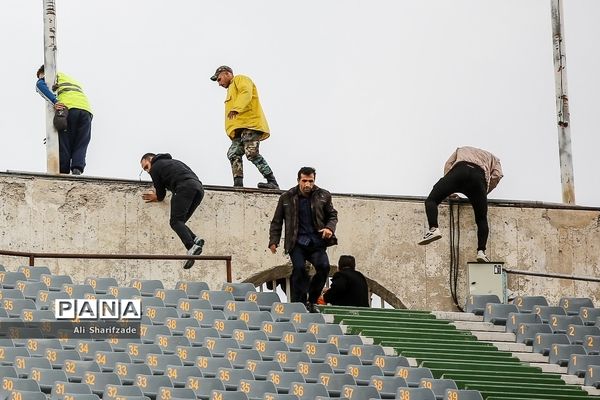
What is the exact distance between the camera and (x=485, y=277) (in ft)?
77.6

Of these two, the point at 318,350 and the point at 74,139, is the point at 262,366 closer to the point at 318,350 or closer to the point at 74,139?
the point at 318,350

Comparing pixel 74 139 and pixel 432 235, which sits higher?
pixel 74 139

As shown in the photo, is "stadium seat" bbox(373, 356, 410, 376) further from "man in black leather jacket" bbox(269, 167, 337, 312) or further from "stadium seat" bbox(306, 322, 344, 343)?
"man in black leather jacket" bbox(269, 167, 337, 312)

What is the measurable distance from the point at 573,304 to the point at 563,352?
1.95m

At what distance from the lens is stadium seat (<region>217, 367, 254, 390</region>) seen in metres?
17.5

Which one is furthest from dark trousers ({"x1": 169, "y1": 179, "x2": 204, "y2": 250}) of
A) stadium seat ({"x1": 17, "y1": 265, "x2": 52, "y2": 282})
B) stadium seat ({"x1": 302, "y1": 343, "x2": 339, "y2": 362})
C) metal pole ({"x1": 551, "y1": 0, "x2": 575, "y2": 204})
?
metal pole ({"x1": 551, "y1": 0, "x2": 575, "y2": 204})

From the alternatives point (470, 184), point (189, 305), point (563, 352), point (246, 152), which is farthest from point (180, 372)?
point (470, 184)

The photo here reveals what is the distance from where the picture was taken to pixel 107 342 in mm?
18125

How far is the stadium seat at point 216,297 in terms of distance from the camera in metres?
19.8

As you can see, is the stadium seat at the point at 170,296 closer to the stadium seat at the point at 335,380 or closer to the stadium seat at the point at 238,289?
the stadium seat at the point at 238,289

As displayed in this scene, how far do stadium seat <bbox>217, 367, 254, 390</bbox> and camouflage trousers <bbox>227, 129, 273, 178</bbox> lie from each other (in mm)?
5871

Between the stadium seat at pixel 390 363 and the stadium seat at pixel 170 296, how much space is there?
212cm

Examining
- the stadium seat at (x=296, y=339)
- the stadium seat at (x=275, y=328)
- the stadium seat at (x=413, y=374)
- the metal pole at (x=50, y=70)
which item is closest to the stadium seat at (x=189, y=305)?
the stadium seat at (x=275, y=328)

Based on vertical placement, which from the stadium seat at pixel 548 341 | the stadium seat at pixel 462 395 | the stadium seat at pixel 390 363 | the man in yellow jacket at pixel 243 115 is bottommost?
the stadium seat at pixel 462 395
